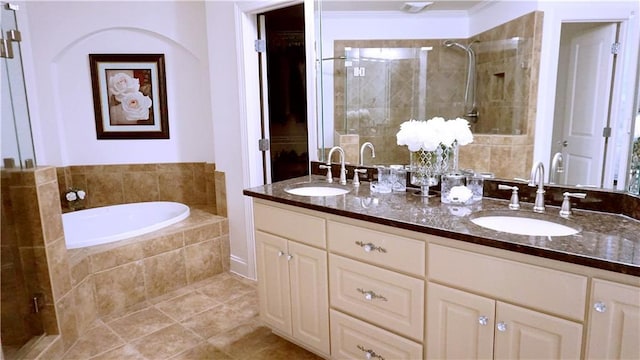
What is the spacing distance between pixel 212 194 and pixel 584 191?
297cm

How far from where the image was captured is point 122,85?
3643 millimetres

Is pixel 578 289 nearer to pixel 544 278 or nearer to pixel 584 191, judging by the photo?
pixel 544 278

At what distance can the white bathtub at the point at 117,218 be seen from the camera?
3443 millimetres

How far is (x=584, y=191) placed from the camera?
5.45 feet

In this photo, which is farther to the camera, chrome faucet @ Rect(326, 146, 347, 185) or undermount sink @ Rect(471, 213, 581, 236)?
chrome faucet @ Rect(326, 146, 347, 185)

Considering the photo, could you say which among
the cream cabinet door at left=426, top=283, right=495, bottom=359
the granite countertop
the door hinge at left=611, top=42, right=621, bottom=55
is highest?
the door hinge at left=611, top=42, right=621, bottom=55

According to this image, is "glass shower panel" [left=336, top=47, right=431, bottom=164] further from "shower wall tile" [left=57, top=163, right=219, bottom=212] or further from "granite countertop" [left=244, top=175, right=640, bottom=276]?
"shower wall tile" [left=57, top=163, right=219, bottom=212]

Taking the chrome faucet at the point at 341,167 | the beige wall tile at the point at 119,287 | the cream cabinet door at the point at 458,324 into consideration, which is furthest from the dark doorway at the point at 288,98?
the cream cabinet door at the point at 458,324

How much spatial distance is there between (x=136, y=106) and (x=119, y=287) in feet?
5.57

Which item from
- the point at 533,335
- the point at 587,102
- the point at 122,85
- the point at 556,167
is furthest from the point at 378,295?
the point at 122,85

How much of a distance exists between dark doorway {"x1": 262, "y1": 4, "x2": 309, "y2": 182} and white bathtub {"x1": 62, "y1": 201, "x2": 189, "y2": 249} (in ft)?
3.29

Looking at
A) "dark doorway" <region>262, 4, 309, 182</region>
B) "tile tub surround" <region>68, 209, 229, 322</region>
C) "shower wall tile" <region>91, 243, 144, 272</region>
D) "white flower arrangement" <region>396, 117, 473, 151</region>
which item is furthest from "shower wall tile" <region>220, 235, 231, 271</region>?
"white flower arrangement" <region>396, 117, 473, 151</region>

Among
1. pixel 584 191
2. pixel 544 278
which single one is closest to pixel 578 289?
pixel 544 278

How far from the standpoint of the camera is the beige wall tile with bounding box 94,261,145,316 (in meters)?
2.68
